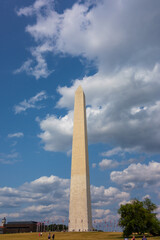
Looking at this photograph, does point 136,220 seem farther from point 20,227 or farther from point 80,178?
point 20,227

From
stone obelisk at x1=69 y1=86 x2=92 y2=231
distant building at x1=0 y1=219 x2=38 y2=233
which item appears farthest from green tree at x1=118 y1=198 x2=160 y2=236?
distant building at x1=0 y1=219 x2=38 y2=233

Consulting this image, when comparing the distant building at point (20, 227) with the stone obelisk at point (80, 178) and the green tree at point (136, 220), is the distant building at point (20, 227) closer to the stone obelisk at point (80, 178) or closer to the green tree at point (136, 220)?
the stone obelisk at point (80, 178)

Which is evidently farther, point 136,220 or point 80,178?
point 80,178

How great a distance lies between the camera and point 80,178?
59.5 metres

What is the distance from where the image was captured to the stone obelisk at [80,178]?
5675cm

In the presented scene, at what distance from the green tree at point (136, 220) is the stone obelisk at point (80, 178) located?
699 inches

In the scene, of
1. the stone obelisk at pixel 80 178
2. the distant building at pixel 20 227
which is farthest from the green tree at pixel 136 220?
the distant building at pixel 20 227

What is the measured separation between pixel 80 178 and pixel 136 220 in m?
22.4

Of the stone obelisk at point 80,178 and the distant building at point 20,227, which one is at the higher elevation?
the stone obelisk at point 80,178

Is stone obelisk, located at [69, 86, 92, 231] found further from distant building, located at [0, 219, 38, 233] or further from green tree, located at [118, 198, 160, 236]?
distant building, located at [0, 219, 38, 233]

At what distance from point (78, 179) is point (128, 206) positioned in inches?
805

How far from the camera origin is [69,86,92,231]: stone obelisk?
56.8 meters

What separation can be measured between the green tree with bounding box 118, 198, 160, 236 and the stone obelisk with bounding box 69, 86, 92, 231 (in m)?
17.8

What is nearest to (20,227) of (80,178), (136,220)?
(80,178)
